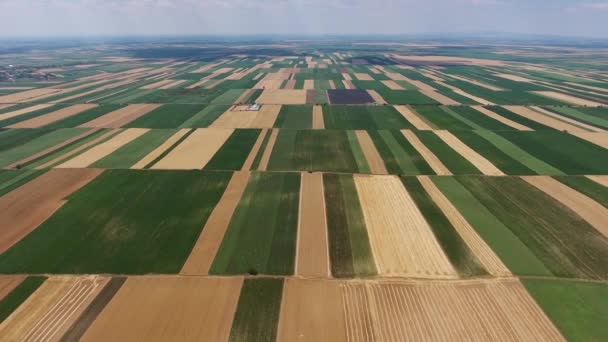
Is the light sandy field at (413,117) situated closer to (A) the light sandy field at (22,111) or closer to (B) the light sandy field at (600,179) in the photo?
(B) the light sandy field at (600,179)

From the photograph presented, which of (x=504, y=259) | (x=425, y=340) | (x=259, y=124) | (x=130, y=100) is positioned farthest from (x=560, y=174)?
(x=130, y=100)

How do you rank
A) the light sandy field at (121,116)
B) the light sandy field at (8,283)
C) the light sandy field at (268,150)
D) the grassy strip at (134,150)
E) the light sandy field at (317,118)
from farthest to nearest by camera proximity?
the light sandy field at (121,116)
the light sandy field at (317,118)
the grassy strip at (134,150)
the light sandy field at (268,150)
the light sandy field at (8,283)

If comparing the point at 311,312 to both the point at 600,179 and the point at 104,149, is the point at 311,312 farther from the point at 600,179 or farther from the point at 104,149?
the point at 104,149

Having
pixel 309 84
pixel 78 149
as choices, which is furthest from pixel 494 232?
pixel 309 84

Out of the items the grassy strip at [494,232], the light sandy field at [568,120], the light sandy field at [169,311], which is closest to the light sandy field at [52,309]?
the light sandy field at [169,311]

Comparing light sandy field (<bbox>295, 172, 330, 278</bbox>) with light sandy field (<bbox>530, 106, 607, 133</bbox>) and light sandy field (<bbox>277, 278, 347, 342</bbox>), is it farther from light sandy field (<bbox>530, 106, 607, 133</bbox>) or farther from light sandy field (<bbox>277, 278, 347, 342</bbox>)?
light sandy field (<bbox>530, 106, 607, 133</bbox>)

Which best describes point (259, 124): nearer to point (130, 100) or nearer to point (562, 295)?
point (130, 100)
